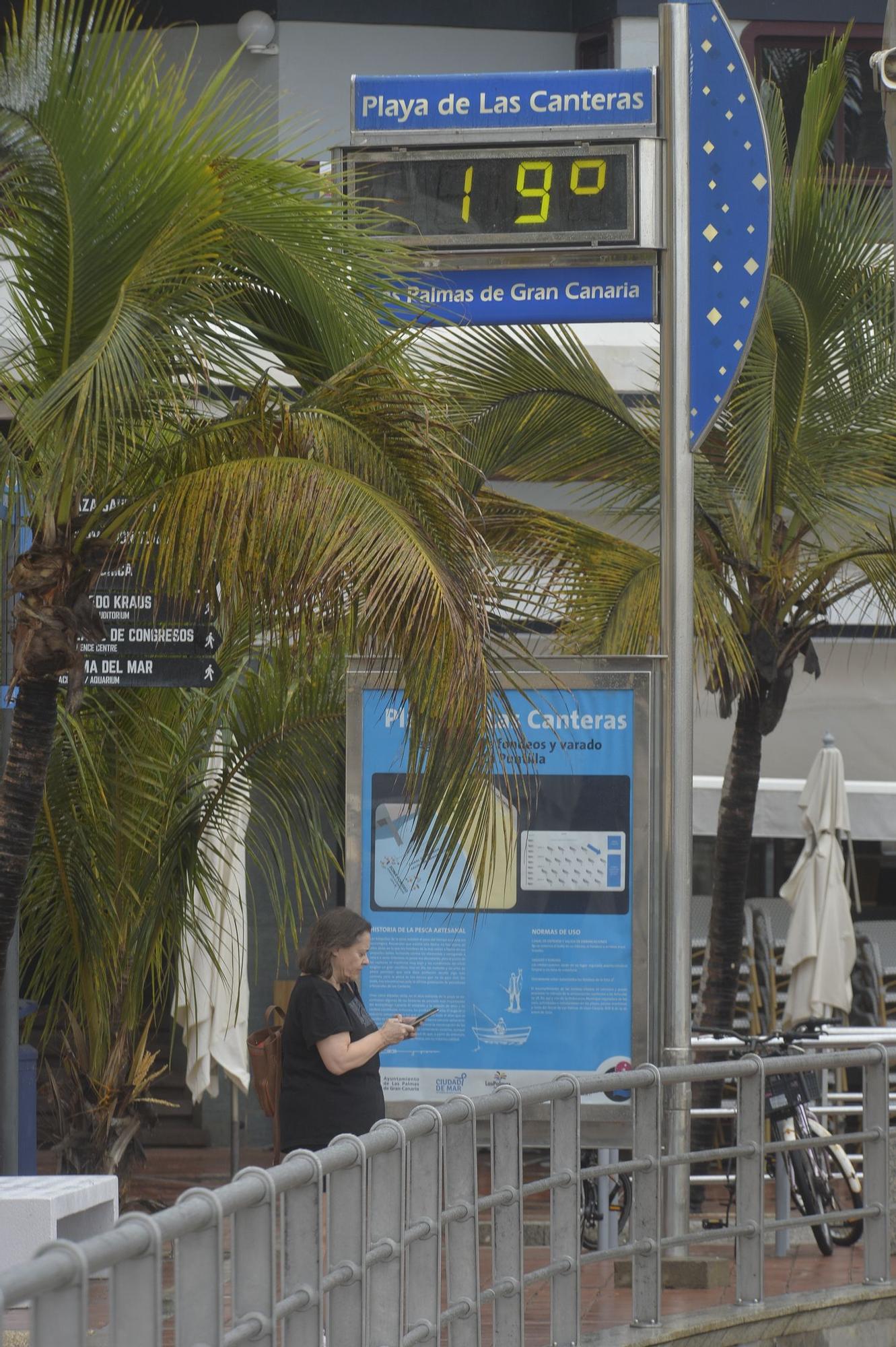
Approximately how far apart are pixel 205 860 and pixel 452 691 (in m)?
3.67

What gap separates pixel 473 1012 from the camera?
8.35 meters

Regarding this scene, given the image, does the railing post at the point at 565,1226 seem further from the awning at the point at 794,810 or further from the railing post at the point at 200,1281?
the awning at the point at 794,810

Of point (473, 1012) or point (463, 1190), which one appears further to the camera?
point (473, 1012)

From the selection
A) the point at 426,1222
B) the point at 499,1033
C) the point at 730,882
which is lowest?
the point at 426,1222

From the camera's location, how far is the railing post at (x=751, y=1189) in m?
7.88

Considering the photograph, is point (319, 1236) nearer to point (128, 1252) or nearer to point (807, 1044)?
point (128, 1252)

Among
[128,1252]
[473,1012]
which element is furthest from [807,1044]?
[128,1252]

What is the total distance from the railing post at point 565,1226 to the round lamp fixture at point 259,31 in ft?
38.5

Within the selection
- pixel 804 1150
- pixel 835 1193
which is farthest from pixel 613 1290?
pixel 835 1193

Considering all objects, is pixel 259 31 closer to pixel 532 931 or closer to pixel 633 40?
pixel 633 40

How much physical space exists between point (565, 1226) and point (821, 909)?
6.74 meters

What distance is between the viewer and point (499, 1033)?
8312 mm

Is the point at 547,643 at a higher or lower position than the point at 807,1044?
higher

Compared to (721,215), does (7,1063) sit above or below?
below
